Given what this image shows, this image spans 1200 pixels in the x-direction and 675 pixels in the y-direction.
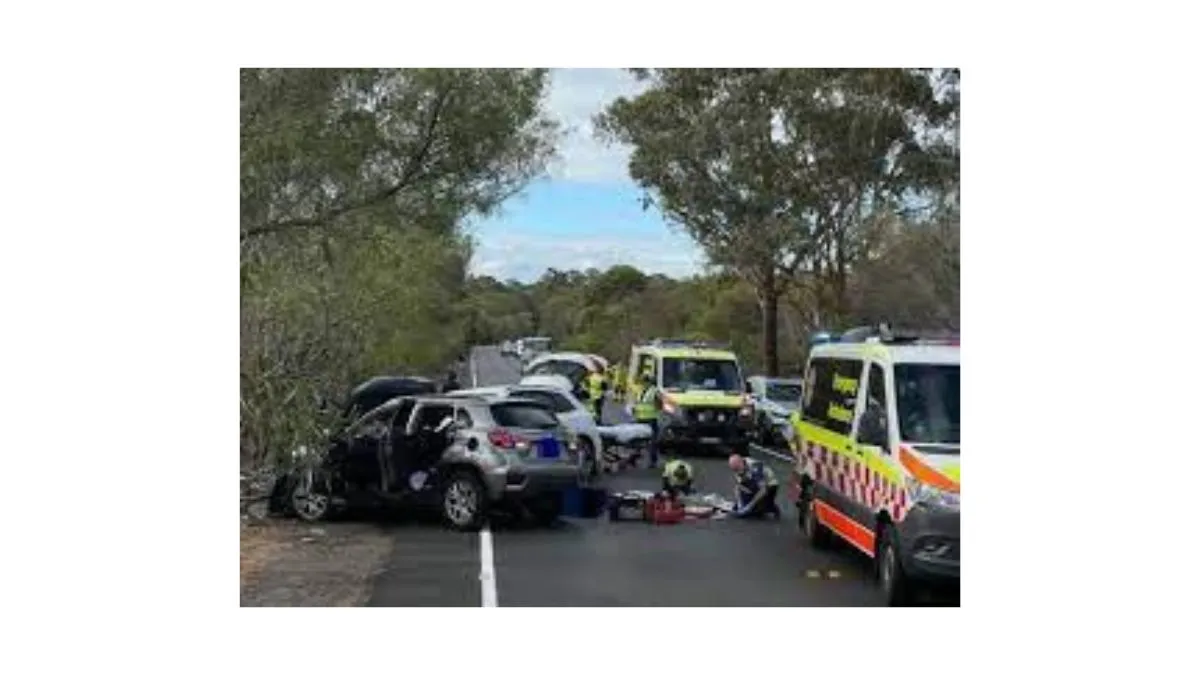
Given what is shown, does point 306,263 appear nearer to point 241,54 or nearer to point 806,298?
point 241,54

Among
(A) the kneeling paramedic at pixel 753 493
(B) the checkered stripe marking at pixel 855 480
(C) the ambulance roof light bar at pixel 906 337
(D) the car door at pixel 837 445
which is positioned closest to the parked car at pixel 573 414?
(A) the kneeling paramedic at pixel 753 493

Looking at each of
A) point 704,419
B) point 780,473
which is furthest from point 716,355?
point 780,473

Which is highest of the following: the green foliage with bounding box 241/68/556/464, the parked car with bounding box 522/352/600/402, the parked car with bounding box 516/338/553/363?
the green foliage with bounding box 241/68/556/464

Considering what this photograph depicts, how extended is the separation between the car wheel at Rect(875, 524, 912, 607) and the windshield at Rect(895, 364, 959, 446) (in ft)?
2.27

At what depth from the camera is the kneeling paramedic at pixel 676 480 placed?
564 inches

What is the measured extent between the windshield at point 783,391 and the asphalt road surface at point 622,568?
9512mm

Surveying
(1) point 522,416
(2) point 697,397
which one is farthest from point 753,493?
(2) point 697,397

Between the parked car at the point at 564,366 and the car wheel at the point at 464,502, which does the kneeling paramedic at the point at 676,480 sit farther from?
the parked car at the point at 564,366

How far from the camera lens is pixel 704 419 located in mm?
20609

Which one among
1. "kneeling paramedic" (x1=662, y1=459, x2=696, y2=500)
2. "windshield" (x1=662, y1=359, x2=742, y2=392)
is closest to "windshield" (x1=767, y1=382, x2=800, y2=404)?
"windshield" (x1=662, y1=359, x2=742, y2=392)

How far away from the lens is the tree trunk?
26.4 m

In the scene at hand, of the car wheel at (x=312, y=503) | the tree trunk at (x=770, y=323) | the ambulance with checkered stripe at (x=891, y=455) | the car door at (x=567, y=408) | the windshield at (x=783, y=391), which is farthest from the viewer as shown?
the tree trunk at (x=770, y=323)

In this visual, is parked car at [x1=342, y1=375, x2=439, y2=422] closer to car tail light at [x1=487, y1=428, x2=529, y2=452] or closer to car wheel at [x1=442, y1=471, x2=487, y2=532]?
car wheel at [x1=442, y1=471, x2=487, y2=532]
